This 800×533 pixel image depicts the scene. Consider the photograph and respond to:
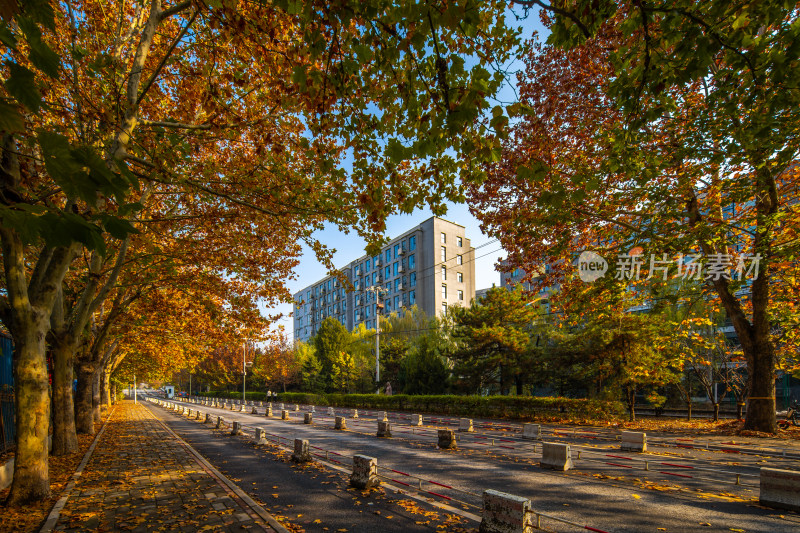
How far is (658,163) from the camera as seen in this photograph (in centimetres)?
973

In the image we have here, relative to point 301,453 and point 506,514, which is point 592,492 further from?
point 301,453

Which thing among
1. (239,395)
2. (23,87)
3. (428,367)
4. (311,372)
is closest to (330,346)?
(311,372)

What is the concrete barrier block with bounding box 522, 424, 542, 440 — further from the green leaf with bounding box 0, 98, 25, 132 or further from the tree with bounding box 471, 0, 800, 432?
the green leaf with bounding box 0, 98, 25, 132

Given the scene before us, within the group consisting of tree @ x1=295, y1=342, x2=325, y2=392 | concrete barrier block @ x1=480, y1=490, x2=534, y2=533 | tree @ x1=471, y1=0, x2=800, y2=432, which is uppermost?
tree @ x1=471, y1=0, x2=800, y2=432

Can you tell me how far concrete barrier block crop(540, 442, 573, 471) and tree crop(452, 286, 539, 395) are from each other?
1524cm

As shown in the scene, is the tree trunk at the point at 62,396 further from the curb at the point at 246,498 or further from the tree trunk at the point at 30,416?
the tree trunk at the point at 30,416

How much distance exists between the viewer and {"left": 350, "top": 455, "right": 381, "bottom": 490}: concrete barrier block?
340 inches

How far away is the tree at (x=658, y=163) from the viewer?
6688 millimetres

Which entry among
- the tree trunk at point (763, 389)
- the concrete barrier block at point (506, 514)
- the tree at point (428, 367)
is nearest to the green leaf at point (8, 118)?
the concrete barrier block at point (506, 514)

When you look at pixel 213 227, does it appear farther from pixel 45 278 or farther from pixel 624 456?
pixel 624 456

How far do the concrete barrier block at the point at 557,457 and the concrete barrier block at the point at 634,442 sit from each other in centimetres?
426

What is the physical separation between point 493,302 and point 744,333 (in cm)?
1407

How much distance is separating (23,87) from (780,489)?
12143 mm

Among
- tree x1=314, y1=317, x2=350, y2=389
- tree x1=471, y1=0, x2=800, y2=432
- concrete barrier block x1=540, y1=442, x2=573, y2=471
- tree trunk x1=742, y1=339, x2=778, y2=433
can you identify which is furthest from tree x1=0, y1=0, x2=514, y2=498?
tree x1=314, y1=317, x2=350, y2=389
